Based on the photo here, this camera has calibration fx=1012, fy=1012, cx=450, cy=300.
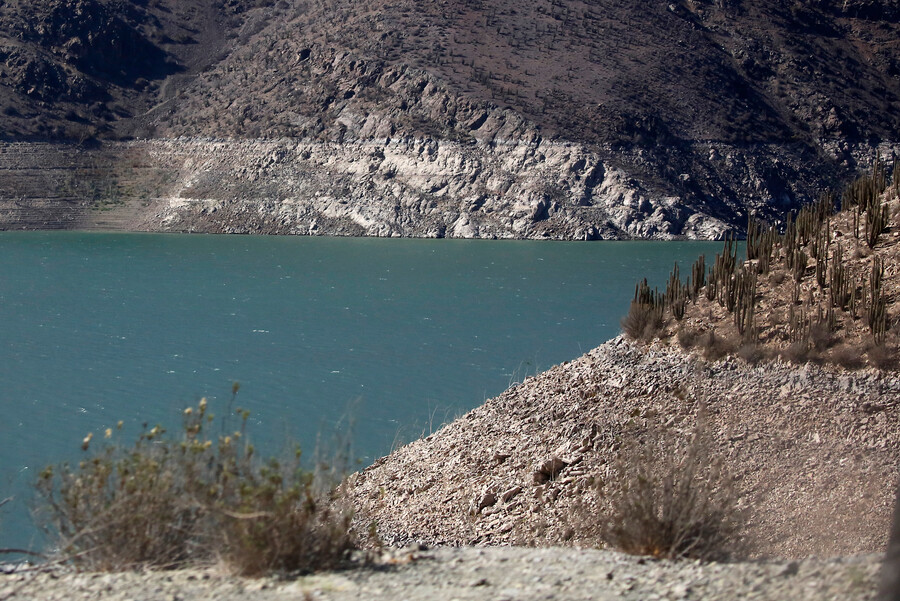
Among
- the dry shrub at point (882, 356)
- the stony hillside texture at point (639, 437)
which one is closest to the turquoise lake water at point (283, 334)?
the stony hillside texture at point (639, 437)

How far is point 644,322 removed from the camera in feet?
45.6

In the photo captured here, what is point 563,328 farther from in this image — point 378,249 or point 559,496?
point 378,249

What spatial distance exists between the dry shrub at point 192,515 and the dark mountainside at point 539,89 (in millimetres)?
60361

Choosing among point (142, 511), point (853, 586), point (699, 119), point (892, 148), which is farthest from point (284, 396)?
point (892, 148)

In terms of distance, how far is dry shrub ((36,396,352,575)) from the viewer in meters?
5.82

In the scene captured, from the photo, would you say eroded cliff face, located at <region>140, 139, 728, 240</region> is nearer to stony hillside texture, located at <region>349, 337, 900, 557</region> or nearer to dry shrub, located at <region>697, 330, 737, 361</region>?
dry shrub, located at <region>697, 330, 737, 361</region>

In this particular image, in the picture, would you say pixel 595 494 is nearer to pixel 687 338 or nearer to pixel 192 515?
pixel 687 338

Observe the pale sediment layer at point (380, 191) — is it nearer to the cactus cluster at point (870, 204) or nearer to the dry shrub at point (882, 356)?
the cactus cluster at point (870, 204)

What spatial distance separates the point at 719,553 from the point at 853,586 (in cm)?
160

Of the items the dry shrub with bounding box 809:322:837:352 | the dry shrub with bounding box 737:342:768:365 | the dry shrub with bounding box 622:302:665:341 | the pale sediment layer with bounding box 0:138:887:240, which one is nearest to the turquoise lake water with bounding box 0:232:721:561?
the dry shrub with bounding box 622:302:665:341

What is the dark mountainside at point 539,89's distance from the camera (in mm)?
69875

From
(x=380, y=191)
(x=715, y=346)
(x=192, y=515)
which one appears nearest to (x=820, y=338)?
(x=715, y=346)

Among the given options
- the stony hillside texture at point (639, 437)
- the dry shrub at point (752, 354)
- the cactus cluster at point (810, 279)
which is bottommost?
the stony hillside texture at point (639, 437)

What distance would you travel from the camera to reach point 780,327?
12.6 metres
